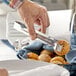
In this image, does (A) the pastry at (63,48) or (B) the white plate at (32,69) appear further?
(A) the pastry at (63,48)

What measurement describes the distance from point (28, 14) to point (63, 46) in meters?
0.18

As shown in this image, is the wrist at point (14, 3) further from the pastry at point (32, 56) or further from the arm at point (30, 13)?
the pastry at point (32, 56)

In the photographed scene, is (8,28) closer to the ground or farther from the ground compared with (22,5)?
closer to the ground

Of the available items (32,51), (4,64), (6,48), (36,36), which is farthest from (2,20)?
(4,64)

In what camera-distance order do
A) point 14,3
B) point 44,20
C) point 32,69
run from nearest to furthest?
1. point 32,69
2. point 14,3
3. point 44,20

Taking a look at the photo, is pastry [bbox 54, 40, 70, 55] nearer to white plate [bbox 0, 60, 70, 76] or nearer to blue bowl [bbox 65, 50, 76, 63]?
blue bowl [bbox 65, 50, 76, 63]

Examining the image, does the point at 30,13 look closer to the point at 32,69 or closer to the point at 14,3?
the point at 14,3

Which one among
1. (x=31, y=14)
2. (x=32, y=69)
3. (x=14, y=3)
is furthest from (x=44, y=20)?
(x=32, y=69)

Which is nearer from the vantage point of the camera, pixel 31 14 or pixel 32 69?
pixel 32 69

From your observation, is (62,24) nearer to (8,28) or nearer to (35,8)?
(8,28)

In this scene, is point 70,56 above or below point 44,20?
below

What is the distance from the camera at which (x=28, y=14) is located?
85cm

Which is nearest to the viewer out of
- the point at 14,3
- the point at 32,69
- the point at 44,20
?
the point at 32,69

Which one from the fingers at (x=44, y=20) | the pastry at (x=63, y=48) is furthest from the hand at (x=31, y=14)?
the pastry at (x=63, y=48)
